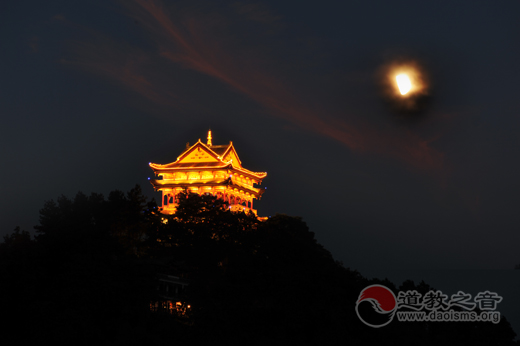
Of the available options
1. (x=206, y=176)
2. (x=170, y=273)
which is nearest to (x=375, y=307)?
(x=170, y=273)

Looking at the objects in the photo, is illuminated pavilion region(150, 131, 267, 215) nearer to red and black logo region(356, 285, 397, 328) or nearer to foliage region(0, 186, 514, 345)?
foliage region(0, 186, 514, 345)

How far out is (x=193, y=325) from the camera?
3744 centimetres

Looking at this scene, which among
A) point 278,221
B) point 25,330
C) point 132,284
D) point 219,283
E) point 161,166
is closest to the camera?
point 25,330

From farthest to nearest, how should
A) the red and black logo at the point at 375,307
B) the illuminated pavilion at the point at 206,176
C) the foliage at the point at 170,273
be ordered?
the illuminated pavilion at the point at 206,176
the red and black logo at the point at 375,307
the foliage at the point at 170,273

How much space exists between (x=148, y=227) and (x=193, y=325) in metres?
10.8

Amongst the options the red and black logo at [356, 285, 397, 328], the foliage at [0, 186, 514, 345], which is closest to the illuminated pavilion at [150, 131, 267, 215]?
the foliage at [0, 186, 514, 345]

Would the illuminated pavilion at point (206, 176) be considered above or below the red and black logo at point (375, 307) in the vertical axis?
above

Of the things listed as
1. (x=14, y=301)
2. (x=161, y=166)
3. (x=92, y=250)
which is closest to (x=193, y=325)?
(x=92, y=250)

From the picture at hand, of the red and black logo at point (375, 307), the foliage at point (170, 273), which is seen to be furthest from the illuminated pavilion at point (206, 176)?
the red and black logo at point (375, 307)

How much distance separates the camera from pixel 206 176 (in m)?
68.1

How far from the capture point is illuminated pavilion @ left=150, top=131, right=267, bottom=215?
220ft

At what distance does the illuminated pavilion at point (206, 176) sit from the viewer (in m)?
67.2

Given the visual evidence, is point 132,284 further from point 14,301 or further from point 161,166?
point 161,166

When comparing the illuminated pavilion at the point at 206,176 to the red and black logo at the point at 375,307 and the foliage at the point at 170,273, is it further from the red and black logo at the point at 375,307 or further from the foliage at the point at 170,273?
the red and black logo at the point at 375,307
